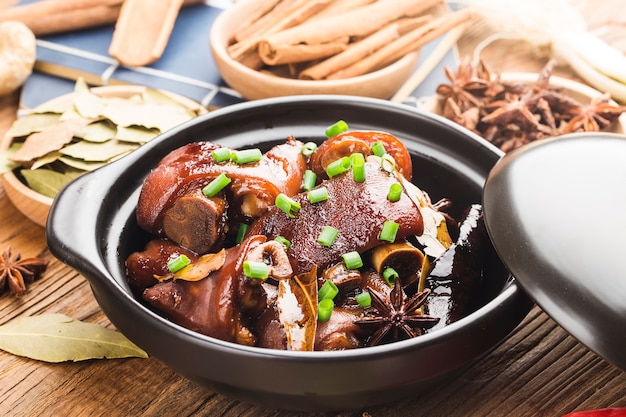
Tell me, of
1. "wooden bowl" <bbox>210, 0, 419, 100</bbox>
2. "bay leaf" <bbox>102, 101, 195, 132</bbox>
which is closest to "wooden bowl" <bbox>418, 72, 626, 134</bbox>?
"wooden bowl" <bbox>210, 0, 419, 100</bbox>

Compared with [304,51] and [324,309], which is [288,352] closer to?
[324,309]

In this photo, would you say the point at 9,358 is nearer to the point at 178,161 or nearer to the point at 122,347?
the point at 122,347

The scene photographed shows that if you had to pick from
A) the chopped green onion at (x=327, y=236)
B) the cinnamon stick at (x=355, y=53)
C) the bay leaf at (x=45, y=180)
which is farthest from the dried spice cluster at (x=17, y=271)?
the cinnamon stick at (x=355, y=53)

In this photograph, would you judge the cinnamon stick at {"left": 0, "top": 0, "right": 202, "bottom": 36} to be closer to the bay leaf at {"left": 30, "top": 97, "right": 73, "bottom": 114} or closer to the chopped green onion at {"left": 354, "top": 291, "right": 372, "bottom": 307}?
the bay leaf at {"left": 30, "top": 97, "right": 73, "bottom": 114}

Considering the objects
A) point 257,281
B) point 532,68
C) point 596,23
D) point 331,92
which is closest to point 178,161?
point 257,281

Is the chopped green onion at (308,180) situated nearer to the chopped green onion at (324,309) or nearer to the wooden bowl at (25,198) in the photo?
the chopped green onion at (324,309)

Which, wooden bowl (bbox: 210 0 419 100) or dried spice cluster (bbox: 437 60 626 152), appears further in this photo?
wooden bowl (bbox: 210 0 419 100)

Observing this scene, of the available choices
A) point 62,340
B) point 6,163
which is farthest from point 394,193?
point 6,163
